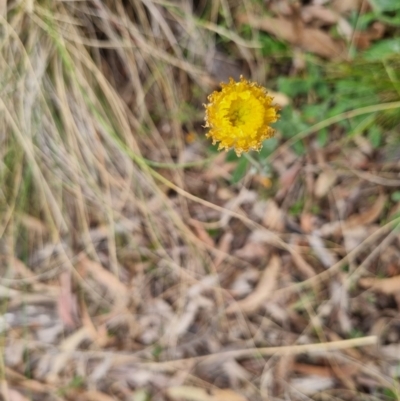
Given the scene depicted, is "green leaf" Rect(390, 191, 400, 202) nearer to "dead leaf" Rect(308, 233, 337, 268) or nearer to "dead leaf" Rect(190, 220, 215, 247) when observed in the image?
"dead leaf" Rect(308, 233, 337, 268)

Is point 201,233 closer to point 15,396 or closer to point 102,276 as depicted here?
point 102,276

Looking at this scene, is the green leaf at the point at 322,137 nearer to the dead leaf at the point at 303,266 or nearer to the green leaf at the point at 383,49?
the green leaf at the point at 383,49

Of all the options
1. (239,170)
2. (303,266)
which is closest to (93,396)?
(303,266)

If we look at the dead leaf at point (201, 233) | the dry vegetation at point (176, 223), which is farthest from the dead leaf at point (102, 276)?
the dead leaf at point (201, 233)

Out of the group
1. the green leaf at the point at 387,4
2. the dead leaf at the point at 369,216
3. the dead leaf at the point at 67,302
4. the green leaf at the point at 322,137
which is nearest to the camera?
the green leaf at the point at 387,4

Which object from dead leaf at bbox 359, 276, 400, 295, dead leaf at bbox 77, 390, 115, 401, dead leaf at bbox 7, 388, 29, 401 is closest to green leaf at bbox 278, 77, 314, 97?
dead leaf at bbox 359, 276, 400, 295
